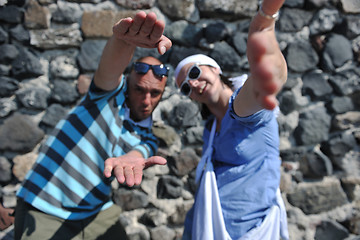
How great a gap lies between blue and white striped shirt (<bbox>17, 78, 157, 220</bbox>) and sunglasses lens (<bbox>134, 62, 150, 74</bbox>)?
0.52 ft

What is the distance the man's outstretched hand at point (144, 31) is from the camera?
95 cm

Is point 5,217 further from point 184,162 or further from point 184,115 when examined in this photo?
point 184,115

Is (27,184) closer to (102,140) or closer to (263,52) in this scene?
(102,140)

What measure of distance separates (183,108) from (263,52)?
4.52 feet

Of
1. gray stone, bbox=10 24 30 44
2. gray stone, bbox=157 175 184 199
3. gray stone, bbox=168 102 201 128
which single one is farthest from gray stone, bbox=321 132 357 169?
gray stone, bbox=10 24 30 44

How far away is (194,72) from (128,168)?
641mm

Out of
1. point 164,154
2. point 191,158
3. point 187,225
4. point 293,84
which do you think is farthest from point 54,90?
point 293,84

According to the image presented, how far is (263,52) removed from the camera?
24.9 inches

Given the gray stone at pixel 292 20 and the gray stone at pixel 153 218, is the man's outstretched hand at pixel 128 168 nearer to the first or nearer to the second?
the gray stone at pixel 153 218

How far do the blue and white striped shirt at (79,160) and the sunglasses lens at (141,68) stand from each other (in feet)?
0.52

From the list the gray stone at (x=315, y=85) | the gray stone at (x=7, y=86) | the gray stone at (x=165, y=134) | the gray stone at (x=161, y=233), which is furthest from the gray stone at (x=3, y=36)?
the gray stone at (x=315, y=85)

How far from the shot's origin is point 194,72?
143cm

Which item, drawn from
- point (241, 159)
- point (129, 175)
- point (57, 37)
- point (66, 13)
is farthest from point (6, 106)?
point (241, 159)

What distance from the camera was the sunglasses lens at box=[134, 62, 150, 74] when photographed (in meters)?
1.48
